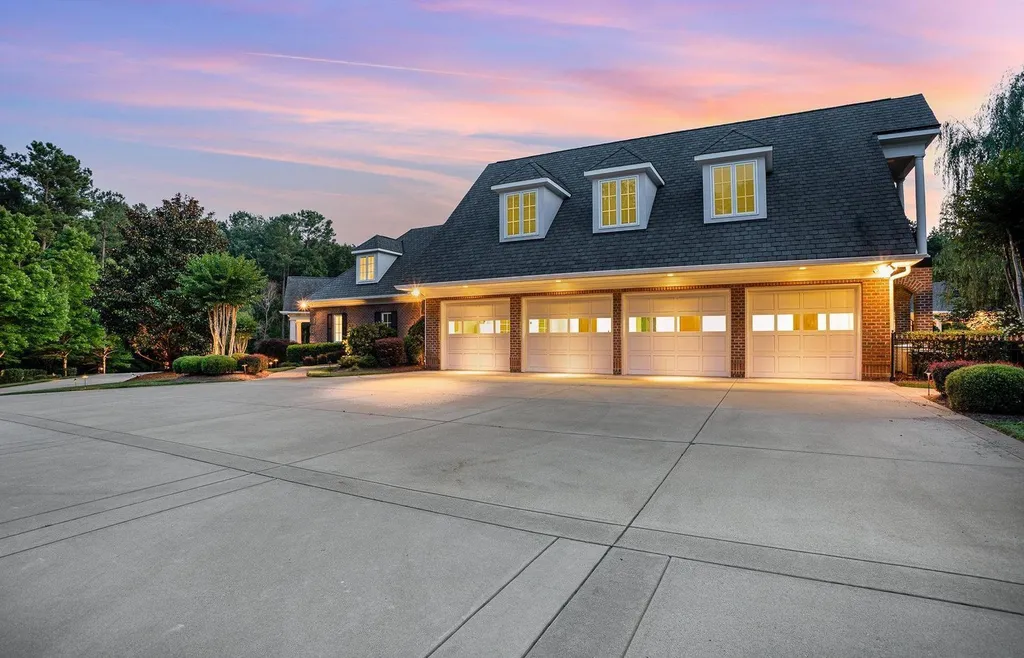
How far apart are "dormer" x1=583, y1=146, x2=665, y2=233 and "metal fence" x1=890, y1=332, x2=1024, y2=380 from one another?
734 centimetres

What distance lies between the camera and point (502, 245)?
16250 mm

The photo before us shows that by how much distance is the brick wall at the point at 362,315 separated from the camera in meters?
22.2

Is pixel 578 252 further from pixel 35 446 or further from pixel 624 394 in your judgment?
pixel 35 446

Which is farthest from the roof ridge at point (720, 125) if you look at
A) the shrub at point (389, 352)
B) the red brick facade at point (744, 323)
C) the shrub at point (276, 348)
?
the shrub at point (276, 348)

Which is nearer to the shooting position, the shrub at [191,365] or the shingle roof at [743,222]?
the shingle roof at [743,222]

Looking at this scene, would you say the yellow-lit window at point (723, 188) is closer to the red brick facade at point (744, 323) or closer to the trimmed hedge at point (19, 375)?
the red brick facade at point (744, 323)

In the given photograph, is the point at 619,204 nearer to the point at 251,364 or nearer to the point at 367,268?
the point at 251,364

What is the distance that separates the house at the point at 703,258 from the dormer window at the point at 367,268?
7462 millimetres

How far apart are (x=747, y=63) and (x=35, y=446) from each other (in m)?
15.7

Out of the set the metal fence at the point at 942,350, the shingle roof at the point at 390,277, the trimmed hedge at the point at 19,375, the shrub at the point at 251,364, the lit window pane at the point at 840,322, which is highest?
the shingle roof at the point at 390,277

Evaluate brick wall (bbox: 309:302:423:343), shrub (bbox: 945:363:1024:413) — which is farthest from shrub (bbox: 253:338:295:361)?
shrub (bbox: 945:363:1024:413)

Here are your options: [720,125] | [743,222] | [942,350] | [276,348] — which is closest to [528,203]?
[743,222]

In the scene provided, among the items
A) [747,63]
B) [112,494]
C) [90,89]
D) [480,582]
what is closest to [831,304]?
[747,63]

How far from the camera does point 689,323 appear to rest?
14.2 meters
